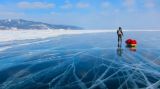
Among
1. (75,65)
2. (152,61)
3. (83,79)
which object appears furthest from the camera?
(152,61)

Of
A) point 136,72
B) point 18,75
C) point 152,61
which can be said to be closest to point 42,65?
point 18,75

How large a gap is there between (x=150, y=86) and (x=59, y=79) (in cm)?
362

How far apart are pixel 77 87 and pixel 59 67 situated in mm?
4642

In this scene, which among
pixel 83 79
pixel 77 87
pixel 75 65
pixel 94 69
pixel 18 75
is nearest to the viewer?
pixel 77 87

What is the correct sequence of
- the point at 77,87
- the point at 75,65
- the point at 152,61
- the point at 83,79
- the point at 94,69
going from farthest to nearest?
the point at 152,61
the point at 75,65
the point at 94,69
the point at 83,79
the point at 77,87

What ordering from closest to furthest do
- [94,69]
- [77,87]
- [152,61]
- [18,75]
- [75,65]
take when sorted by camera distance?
[77,87]
[18,75]
[94,69]
[75,65]
[152,61]

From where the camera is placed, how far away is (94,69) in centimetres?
1424

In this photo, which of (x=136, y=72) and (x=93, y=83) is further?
(x=136, y=72)

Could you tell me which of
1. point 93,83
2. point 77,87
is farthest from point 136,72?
point 77,87

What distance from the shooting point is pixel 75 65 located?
51.6 feet

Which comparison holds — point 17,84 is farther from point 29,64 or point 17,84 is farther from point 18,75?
point 29,64

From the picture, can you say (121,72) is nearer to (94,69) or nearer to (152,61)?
(94,69)

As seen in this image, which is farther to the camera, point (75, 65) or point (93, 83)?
point (75, 65)

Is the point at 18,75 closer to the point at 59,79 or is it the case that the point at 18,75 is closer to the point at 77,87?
the point at 59,79
